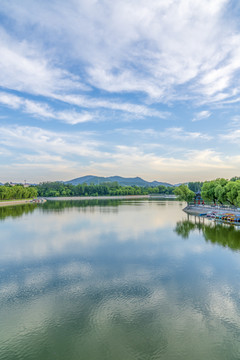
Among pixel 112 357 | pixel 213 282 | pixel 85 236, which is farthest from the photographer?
pixel 85 236

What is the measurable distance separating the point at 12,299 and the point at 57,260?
7.11 meters

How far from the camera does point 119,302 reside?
40.2 feet

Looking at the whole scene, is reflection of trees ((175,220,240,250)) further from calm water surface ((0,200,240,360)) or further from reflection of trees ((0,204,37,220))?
reflection of trees ((0,204,37,220))

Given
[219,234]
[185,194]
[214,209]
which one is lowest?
[219,234]

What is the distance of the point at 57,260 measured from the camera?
19.7 metres

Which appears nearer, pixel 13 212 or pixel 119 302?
pixel 119 302

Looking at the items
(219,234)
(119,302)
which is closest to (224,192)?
(219,234)

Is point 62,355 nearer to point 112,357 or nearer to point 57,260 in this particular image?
point 112,357

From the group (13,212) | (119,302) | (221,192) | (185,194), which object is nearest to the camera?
(119,302)

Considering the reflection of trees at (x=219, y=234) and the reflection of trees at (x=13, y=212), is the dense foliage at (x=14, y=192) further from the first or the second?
the reflection of trees at (x=219, y=234)

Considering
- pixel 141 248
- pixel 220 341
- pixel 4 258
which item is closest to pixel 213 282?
pixel 220 341

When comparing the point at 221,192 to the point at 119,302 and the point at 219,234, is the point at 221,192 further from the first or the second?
the point at 119,302

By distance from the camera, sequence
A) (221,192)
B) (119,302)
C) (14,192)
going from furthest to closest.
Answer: (14,192)
(221,192)
(119,302)

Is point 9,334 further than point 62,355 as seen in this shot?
Yes
